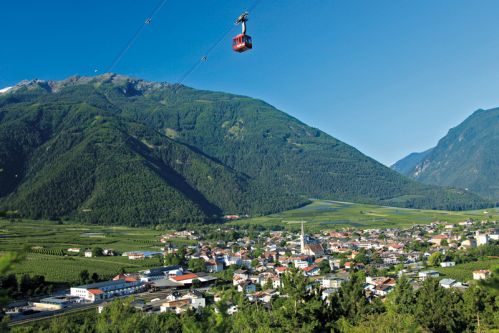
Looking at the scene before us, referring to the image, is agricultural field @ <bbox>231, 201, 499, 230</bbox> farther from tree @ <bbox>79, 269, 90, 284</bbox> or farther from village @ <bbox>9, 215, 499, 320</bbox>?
tree @ <bbox>79, 269, 90, 284</bbox>

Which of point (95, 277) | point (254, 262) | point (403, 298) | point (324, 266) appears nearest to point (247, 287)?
point (324, 266)

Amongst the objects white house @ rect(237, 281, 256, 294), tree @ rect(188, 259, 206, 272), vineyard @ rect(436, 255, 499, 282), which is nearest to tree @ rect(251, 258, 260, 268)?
tree @ rect(188, 259, 206, 272)

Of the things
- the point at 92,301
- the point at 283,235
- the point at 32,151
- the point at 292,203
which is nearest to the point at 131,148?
the point at 32,151

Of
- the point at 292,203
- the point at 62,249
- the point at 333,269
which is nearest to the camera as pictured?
the point at 333,269

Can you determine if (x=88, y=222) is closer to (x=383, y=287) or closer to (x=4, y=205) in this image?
(x=4, y=205)

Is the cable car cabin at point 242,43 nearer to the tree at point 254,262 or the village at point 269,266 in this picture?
the village at point 269,266

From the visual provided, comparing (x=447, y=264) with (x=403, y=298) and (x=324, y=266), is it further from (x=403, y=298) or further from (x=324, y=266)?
(x=403, y=298)
